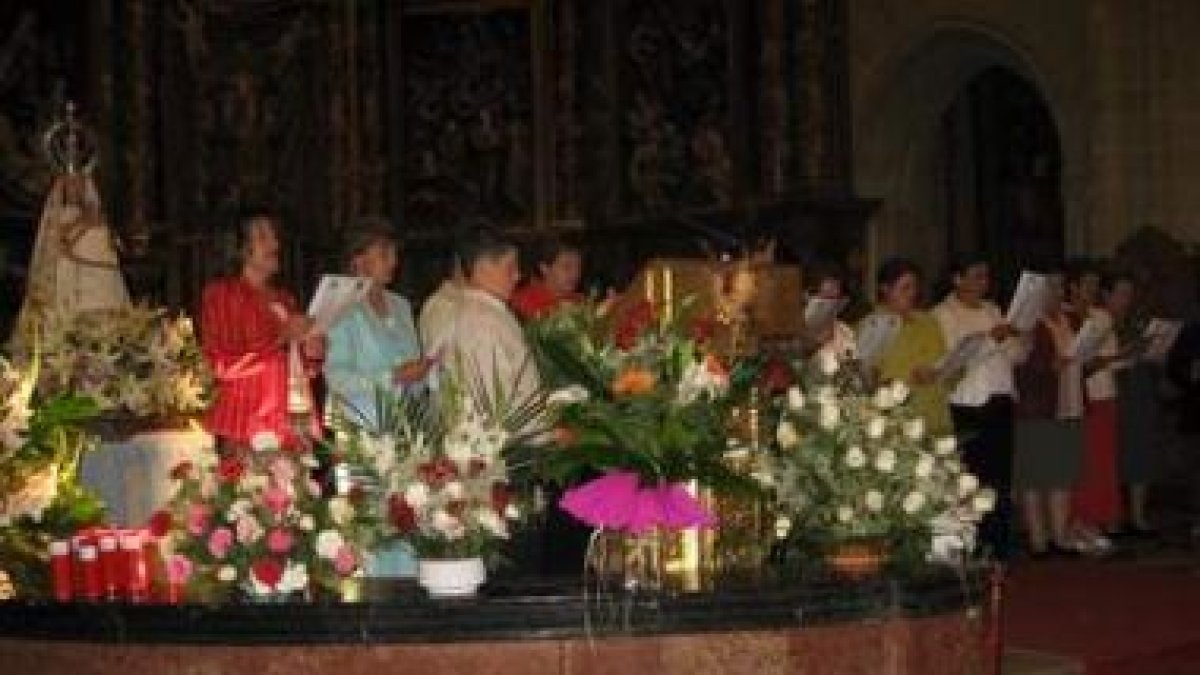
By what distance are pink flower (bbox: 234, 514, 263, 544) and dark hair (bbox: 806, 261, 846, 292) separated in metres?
5.15

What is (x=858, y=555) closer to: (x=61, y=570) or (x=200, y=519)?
(x=200, y=519)

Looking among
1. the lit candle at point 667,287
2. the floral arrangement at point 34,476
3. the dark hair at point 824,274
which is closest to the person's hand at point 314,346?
the floral arrangement at point 34,476

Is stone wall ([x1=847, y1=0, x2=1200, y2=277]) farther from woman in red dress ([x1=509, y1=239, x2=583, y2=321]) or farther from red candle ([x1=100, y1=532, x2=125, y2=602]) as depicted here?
red candle ([x1=100, y1=532, x2=125, y2=602])

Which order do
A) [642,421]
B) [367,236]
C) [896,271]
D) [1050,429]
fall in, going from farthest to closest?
[1050,429]
[896,271]
[367,236]
[642,421]

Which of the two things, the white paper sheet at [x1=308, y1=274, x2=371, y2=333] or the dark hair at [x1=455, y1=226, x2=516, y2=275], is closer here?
the white paper sheet at [x1=308, y1=274, x2=371, y2=333]

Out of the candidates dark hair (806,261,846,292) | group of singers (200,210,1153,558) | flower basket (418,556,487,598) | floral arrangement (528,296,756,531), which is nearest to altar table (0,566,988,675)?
flower basket (418,556,487,598)

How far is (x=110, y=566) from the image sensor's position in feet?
18.9

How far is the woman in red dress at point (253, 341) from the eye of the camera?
7.39 m

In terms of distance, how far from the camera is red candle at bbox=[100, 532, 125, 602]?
5746 mm

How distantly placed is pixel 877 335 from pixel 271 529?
4758 millimetres

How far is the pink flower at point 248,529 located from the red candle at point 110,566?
0.56 meters

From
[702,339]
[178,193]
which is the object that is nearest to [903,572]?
[702,339]

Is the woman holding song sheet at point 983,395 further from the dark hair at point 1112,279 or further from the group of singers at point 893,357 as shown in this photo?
the dark hair at point 1112,279

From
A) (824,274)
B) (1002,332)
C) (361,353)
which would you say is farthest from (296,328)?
(824,274)
